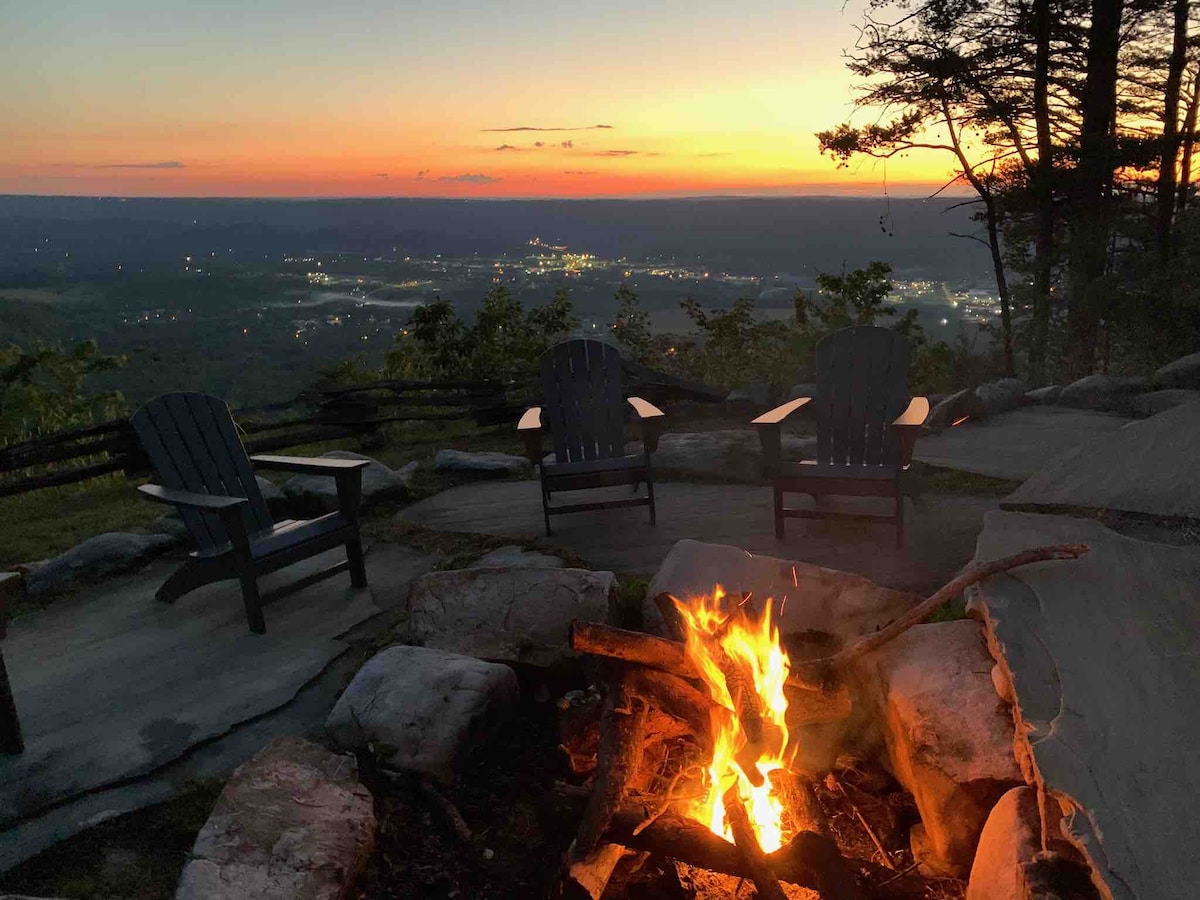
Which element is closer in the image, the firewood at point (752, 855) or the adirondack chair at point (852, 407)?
the firewood at point (752, 855)

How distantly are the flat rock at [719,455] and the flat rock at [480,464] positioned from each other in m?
0.84

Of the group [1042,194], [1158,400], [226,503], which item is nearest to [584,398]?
[226,503]

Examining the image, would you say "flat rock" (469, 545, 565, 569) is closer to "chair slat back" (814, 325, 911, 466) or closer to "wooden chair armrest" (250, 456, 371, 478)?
"wooden chair armrest" (250, 456, 371, 478)

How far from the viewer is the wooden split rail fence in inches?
257

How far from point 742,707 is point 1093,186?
1009 cm

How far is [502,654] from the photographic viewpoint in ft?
9.95

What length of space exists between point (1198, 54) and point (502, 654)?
12.3 metres

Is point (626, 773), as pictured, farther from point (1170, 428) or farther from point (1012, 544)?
point (1170, 428)

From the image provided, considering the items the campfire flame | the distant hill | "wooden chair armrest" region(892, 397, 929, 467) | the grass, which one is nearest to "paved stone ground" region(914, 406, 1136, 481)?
"wooden chair armrest" region(892, 397, 929, 467)

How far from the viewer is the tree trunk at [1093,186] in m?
9.55

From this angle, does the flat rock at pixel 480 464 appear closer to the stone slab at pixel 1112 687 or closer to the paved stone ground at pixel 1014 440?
the paved stone ground at pixel 1014 440

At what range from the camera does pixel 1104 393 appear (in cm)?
724

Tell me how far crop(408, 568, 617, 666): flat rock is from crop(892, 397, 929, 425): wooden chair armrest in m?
1.79

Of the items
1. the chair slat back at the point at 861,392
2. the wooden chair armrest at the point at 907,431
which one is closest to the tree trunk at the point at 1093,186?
the chair slat back at the point at 861,392
